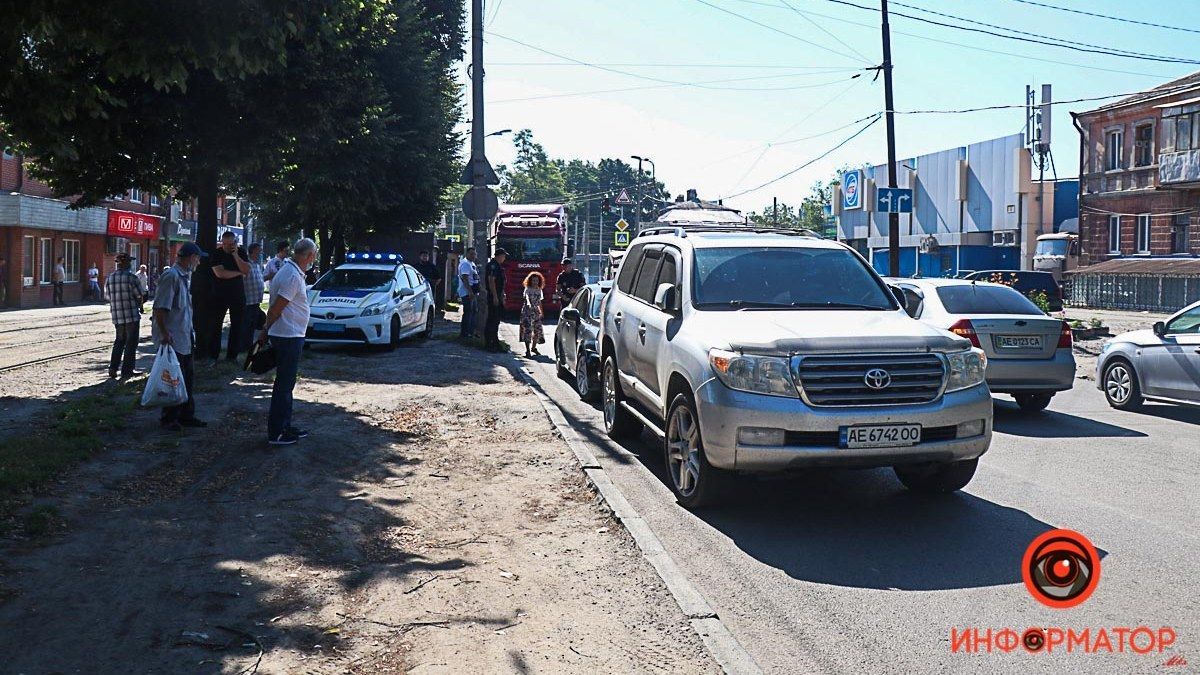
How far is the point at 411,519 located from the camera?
22.9ft

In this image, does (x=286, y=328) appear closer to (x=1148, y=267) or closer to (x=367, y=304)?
(x=367, y=304)

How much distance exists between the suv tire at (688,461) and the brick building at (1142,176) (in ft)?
117

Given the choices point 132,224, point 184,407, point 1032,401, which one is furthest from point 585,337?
point 132,224

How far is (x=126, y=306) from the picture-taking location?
43.3 ft

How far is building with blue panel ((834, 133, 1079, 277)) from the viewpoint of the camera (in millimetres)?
48531

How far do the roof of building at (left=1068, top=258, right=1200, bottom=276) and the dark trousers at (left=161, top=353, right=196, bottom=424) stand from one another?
3421 centimetres

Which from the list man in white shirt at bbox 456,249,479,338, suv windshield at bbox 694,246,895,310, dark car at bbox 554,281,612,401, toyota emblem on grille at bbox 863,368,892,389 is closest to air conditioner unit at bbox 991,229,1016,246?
man in white shirt at bbox 456,249,479,338

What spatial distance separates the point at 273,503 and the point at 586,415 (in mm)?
5254

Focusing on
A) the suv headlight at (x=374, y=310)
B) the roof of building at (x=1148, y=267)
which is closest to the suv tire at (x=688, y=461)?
the suv headlight at (x=374, y=310)

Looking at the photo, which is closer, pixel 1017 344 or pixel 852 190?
pixel 1017 344

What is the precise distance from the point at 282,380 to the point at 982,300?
26.3 ft

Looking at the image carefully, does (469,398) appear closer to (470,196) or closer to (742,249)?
(742,249)

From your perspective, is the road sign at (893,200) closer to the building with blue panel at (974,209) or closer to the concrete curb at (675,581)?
the concrete curb at (675,581)

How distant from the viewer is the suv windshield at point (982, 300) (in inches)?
475
